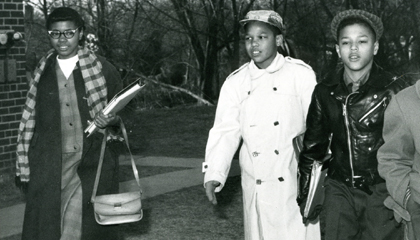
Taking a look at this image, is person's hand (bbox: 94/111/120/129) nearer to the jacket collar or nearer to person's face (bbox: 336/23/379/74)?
the jacket collar

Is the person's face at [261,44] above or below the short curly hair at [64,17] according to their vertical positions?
below

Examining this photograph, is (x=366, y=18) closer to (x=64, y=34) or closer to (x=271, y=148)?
(x=271, y=148)

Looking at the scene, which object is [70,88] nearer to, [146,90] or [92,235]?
[92,235]

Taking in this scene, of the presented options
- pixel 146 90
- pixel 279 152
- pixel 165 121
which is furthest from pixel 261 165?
pixel 146 90

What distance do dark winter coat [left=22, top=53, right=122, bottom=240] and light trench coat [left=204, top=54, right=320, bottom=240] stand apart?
0.80m

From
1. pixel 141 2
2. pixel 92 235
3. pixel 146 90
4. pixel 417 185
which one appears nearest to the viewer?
pixel 417 185

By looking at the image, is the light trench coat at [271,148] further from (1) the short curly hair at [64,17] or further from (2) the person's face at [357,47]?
(1) the short curly hair at [64,17]

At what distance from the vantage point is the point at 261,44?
16.6 feet

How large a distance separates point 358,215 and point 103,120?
1.76 m

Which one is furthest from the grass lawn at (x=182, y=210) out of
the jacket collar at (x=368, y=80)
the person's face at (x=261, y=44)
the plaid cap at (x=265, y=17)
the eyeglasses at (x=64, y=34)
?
the jacket collar at (x=368, y=80)

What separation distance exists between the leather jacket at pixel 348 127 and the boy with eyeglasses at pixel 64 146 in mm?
1373

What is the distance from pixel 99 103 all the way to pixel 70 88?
0.78 ft

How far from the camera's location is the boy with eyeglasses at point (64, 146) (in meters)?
5.13

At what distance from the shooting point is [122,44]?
2031 centimetres
